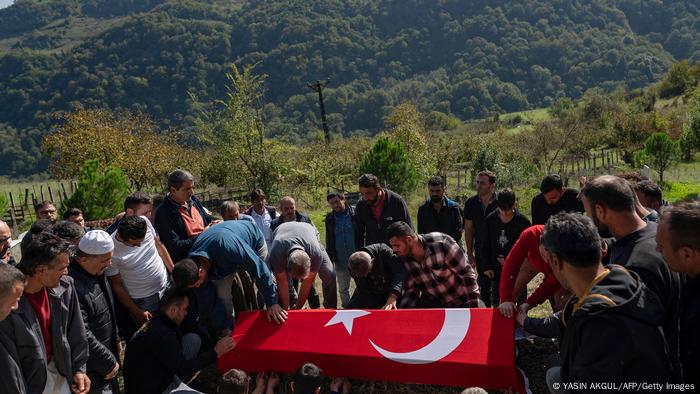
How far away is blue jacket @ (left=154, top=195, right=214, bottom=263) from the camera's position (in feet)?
16.6

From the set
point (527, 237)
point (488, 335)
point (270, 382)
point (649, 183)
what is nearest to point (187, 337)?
point (270, 382)

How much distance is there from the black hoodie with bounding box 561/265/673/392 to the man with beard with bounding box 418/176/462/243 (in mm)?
4066

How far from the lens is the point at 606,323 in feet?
6.84

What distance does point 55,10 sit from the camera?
18050 cm

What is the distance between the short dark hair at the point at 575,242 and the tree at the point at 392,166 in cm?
1370

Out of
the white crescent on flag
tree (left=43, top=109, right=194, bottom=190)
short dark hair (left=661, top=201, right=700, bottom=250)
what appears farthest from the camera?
tree (left=43, top=109, right=194, bottom=190)

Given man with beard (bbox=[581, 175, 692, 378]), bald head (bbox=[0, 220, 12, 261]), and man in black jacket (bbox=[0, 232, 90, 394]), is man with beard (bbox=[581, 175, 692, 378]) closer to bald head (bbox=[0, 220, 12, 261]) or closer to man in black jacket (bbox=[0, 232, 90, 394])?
man in black jacket (bbox=[0, 232, 90, 394])

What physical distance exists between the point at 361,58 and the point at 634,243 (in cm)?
12436

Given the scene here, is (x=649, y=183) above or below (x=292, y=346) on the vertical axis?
above

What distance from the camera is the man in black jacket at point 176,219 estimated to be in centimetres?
505

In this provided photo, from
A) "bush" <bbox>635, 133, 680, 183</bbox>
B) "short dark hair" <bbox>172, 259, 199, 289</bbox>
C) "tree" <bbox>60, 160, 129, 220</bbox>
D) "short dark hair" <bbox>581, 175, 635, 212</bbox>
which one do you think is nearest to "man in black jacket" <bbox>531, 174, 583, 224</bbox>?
"short dark hair" <bbox>581, 175, 635, 212</bbox>

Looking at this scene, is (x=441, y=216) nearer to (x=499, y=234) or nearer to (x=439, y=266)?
(x=499, y=234)

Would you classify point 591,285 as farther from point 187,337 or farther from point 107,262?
point 107,262

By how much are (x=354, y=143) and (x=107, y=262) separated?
29990 millimetres
